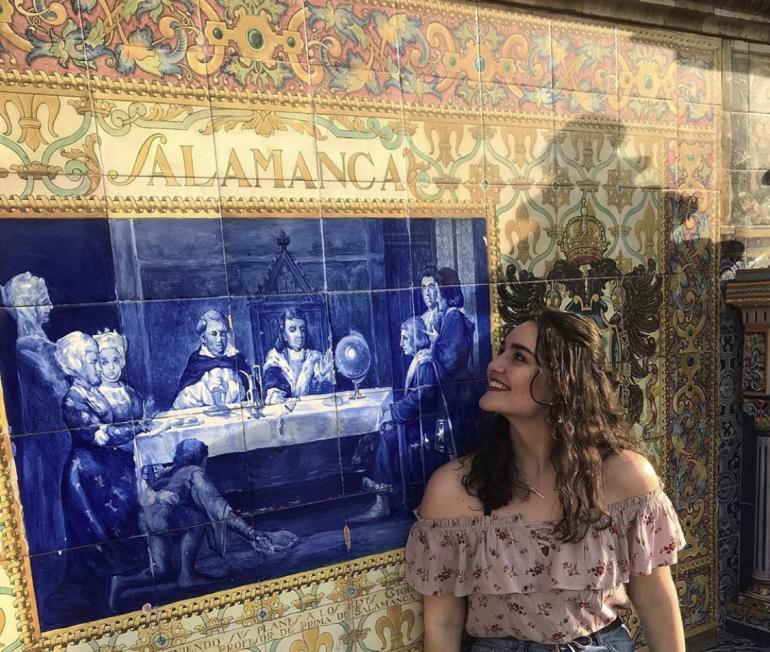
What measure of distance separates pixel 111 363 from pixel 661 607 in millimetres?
2006

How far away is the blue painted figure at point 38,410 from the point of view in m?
1.46

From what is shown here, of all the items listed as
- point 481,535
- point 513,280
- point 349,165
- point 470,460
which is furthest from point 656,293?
point 349,165

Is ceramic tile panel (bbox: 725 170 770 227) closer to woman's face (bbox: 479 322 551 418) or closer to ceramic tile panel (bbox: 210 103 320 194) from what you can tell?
woman's face (bbox: 479 322 551 418)

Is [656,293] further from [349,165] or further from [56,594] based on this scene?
[56,594]

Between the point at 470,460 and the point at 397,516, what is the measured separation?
32 cm

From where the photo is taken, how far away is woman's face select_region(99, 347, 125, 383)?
5.06 feet

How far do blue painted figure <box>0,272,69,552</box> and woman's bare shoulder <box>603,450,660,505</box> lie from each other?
1.68 meters

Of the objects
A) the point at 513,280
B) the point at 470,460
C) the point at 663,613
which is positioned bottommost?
the point at 663,613

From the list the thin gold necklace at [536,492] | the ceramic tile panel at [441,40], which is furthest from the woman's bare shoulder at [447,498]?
the ceramic tile panel at [441,40]

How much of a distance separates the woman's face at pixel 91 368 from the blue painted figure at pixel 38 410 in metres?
0.05

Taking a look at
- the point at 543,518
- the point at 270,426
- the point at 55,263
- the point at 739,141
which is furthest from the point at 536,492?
the point at 739,141

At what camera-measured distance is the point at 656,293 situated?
8.16ft

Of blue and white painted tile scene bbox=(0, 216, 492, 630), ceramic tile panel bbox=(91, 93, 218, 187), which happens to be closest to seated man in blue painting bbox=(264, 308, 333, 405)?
blue and white painted tile scene bbox=(0, 216, 492, 630)

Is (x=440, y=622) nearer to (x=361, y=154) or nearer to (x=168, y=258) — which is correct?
(x=168, y=258)
